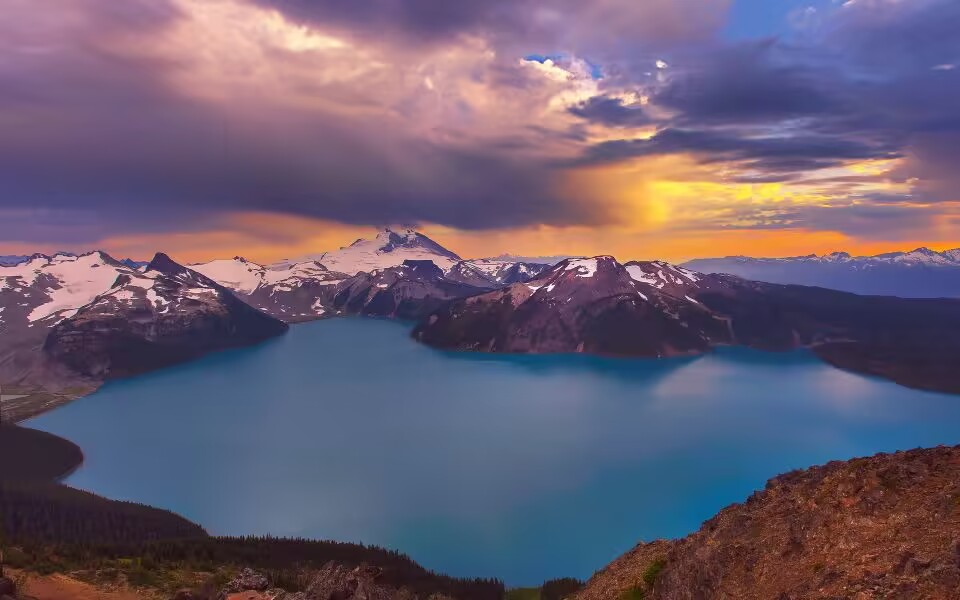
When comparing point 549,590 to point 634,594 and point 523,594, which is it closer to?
point 523,594

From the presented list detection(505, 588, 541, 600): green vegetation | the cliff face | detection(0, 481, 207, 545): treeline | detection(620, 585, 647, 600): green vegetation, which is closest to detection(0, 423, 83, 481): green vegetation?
detection(0, 481, 207, 545): treeline

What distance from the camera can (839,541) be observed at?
956 inches

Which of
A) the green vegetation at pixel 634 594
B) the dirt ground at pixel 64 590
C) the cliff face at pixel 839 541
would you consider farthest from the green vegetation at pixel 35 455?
the cliff face at pixel 839 541

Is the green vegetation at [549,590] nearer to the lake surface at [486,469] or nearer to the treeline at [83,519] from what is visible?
the lake surface at [486,469]

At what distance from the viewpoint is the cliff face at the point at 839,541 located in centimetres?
2020

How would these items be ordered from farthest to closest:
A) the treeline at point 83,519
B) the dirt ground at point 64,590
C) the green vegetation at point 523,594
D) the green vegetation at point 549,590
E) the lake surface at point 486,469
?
the treeline at point 83,519 < the lake surface at point 486,469 < the green vegetation at point 523,594 < the green vegetation at point 549,590 < the dirt ground at point 64,590

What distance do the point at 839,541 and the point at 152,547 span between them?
3690 inches

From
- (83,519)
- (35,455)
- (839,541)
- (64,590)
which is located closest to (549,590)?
(64,590)

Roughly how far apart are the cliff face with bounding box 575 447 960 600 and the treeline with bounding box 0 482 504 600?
3418 centimetres

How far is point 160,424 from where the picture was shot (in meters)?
195

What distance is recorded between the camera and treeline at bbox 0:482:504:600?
61.8 metres

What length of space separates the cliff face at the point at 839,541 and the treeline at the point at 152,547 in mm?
34175

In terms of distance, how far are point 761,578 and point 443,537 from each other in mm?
83283

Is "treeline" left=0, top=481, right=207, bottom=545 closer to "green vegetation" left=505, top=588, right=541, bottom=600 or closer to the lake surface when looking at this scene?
the lake surface
